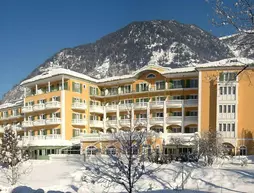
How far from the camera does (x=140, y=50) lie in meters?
155

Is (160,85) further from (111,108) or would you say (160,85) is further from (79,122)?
(79,122)

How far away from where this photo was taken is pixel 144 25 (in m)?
176

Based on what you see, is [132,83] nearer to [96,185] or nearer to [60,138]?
[60,138]

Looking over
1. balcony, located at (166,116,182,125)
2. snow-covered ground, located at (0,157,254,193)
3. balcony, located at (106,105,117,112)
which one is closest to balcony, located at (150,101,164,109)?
balcony, located at (166,116,182,125)

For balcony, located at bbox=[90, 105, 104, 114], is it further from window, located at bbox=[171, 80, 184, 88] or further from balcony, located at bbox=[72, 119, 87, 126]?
window, located at bbox=[171, 80, 184, 88]

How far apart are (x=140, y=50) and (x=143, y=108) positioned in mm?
111842

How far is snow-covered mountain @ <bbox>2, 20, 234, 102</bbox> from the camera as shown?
138m

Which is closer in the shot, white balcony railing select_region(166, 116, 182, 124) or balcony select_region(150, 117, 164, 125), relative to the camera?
white balcony railing select_region(166, 116, 182, 124)

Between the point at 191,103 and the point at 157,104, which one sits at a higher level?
the point at 191,103

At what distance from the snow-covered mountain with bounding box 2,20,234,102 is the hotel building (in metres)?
81.3

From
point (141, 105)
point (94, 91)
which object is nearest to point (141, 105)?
point (141, 105)

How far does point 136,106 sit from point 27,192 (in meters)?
33.4

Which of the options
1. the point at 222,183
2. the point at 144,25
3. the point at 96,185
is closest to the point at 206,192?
the point at 222,183

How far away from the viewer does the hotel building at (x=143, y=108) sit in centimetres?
3781
